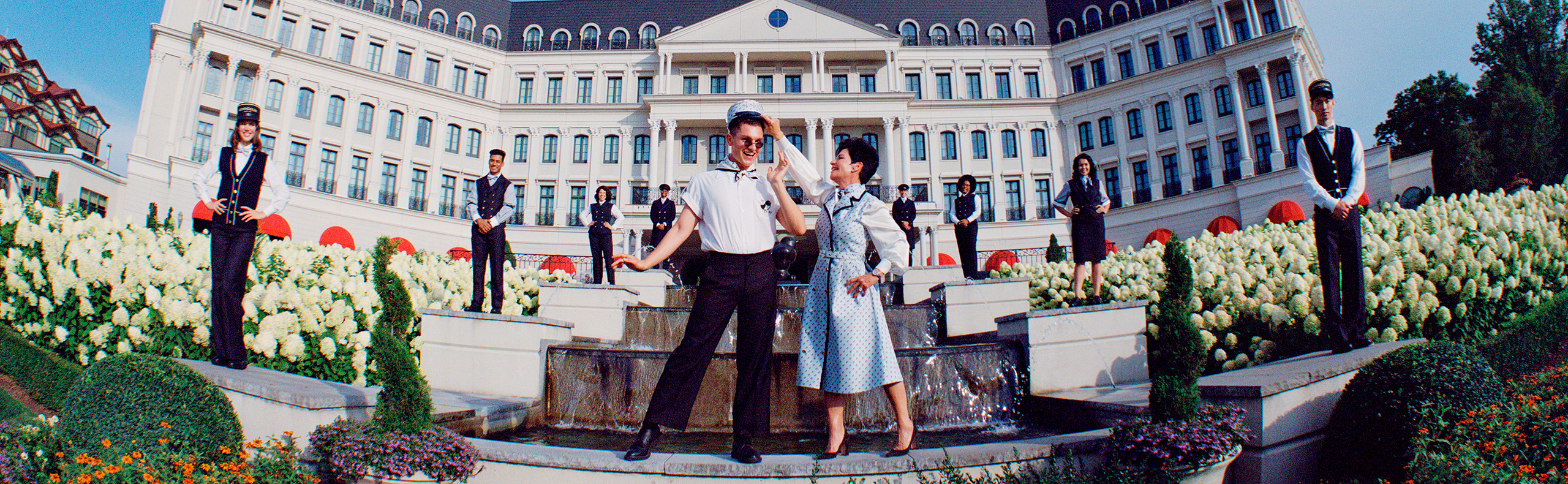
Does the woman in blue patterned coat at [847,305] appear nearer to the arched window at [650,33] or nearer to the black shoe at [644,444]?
the black shoe at [644,444]

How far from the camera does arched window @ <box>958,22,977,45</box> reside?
1842 inches

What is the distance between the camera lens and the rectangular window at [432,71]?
144 ft

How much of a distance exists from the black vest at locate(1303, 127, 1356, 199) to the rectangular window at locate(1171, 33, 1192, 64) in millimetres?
40851

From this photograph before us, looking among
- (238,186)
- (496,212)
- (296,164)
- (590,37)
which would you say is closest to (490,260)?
(496,212)

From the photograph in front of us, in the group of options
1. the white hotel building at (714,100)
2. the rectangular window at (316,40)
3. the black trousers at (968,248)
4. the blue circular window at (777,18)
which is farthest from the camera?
the blue circular window at (777,18)

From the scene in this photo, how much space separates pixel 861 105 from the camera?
40969 mm

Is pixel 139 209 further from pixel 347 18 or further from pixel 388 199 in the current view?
pixel 347 18

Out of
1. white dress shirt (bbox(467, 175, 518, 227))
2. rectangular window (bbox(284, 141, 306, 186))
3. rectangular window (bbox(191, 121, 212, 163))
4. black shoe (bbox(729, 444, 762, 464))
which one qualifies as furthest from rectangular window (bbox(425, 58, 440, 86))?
black shoe (bbox(729, 444, 762, 464))

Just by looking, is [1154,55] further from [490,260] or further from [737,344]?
[737,344]

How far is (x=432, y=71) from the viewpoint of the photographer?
44125 mm

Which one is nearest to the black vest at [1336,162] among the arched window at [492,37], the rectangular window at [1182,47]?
the rectangular window at [1182,47]

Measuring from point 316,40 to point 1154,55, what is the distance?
48.2 meters

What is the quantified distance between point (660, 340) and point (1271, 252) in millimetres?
7293

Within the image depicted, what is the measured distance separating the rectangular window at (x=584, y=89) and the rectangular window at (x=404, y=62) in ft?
31.4
